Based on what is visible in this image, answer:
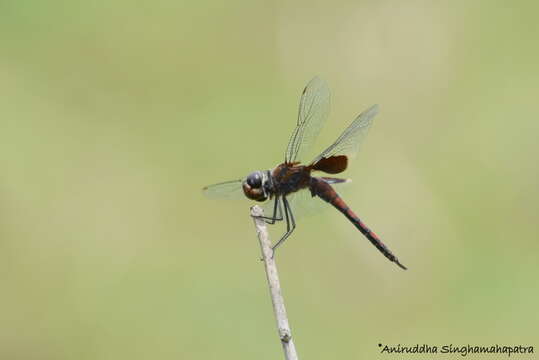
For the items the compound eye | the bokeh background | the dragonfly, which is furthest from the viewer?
the bokeh background

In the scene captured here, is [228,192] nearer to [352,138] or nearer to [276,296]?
[352,138]

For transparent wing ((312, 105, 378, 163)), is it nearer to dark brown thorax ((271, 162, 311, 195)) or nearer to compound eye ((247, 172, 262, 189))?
dark brown thorax ((271, 162, 311, 195))

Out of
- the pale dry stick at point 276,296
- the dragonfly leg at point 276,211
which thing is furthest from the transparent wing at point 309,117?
the pale dry stick at point 276,296

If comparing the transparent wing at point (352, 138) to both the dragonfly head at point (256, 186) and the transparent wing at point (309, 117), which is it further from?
the dragonfly head at point (256, 186)

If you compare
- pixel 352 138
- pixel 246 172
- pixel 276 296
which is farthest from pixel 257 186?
pixel 246 172

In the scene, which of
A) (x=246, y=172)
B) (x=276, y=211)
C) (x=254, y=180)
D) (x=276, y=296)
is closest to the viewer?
(x=276, y=296)

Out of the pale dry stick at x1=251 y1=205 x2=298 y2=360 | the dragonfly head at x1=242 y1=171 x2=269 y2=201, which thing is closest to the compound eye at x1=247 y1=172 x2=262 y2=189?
the dragonfly head at x1=242 y1=171 x2=269 y2=201

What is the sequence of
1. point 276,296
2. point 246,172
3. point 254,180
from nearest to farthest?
1. point 276,296
2. point 254,180
3. point 246,172
